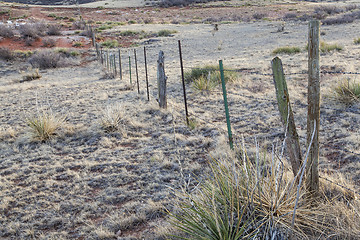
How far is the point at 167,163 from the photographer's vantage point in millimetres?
4320

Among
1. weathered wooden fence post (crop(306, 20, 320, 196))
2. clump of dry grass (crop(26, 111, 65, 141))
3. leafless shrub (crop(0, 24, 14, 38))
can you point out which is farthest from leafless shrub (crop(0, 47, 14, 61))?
weathered wooden fence post (crop(306, 20, 320, 196))

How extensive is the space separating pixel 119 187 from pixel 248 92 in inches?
198

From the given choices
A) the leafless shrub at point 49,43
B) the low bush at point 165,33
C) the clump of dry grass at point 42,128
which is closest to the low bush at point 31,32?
the leafless shrub at point 49,43

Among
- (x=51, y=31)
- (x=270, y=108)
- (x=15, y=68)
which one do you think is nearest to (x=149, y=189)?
(x=270, y=108)

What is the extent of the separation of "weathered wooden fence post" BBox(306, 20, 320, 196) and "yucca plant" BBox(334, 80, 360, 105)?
3901mm

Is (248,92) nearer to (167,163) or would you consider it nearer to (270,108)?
(270,108)

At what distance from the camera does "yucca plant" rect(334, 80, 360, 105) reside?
19.6 feet

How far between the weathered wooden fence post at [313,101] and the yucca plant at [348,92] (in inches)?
154

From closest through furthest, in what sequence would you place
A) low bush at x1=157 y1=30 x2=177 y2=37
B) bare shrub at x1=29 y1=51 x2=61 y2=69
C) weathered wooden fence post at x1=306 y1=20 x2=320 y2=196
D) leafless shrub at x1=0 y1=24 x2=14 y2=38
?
weathered wooden fence post at x1=306 y1=20 x2=320 y2=196
bare shrub at x1=29 y1=51 x2=61 y2=69
leafless shrub at x1=0 y1=24 x2=14 y2=38
low bush at x1=157 y1=30 x2=177 y2=37

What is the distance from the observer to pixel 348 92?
20.2 ft

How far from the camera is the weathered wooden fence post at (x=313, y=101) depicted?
245 centimetres

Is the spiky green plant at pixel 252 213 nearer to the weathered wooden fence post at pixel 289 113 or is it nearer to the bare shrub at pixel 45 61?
the weathered wooden fence post at pixel 289 113

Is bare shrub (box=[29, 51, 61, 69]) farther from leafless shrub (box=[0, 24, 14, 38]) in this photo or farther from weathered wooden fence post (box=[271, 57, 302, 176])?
weathered wooden fence post (box=[271, 57, 302, 176])

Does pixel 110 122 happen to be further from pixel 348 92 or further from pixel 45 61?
pixel 45 61
